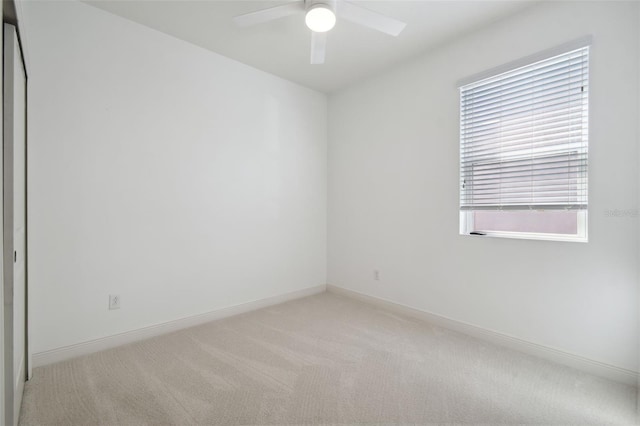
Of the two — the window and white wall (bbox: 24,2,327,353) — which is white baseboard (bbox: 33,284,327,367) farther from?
the window

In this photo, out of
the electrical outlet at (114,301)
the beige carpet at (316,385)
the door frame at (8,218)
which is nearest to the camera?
the door frame at (8,218)

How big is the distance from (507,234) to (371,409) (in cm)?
179

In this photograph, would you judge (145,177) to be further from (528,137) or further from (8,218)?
(528,137)

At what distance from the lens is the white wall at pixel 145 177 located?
85.7 inches

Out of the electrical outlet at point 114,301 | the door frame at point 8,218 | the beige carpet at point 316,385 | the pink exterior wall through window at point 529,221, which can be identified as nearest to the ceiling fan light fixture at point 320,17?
the door frame at point 8,218

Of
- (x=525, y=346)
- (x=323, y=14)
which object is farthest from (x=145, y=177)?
(x=525, y=346)

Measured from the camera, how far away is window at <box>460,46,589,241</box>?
215 centimetres

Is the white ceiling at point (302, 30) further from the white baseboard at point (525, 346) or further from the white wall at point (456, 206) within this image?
the white baseboard at point (525, 346)

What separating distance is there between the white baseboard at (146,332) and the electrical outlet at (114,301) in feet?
0.75

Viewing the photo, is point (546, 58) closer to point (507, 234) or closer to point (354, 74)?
point (507, 234)

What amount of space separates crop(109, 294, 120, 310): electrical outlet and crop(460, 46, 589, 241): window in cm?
300

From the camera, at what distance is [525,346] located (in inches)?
92.2

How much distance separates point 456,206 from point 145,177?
2.76 meters

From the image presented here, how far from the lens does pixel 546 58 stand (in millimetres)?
2234
